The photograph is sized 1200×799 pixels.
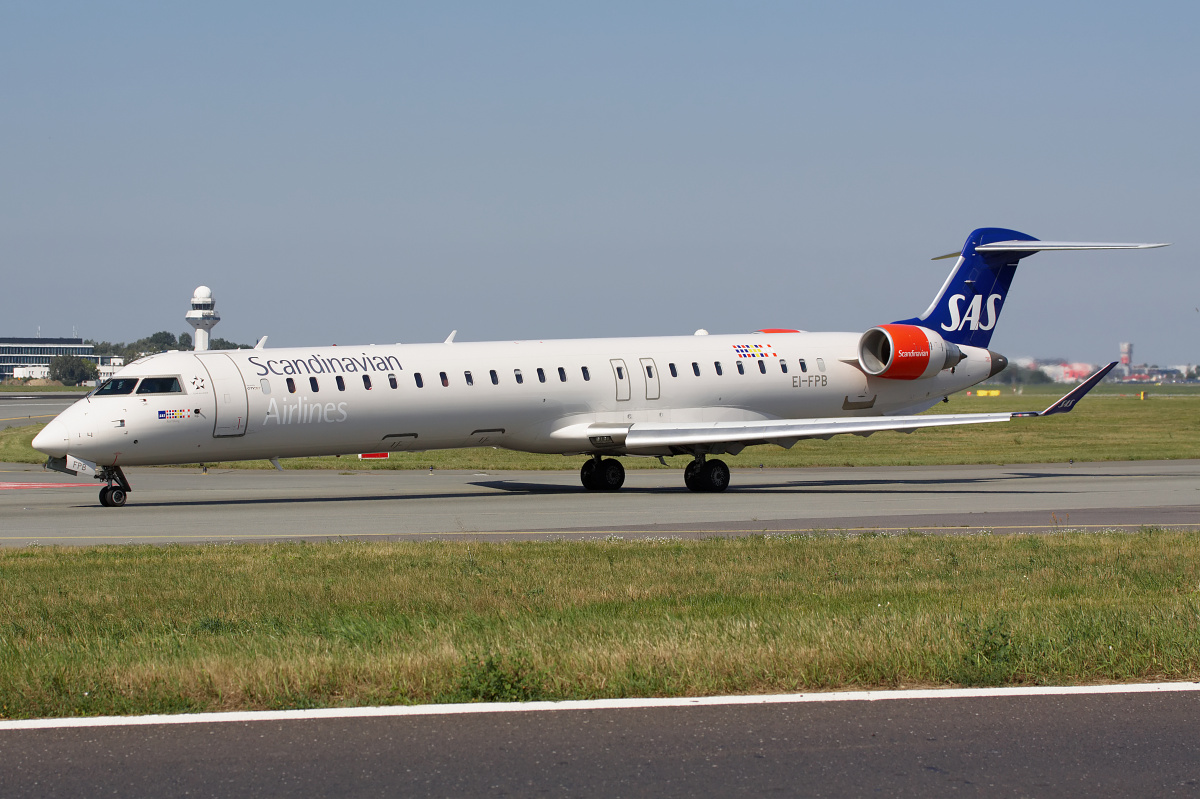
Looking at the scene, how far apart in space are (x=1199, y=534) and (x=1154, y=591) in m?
5.49

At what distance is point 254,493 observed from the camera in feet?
85.6

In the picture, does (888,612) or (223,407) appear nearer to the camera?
(888,612)

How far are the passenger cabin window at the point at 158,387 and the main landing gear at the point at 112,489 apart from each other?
5.61 ft

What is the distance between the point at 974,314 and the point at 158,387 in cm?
2013

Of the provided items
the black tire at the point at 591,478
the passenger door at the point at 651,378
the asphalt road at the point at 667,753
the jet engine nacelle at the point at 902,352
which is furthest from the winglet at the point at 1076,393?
the asphalt road at the point at 667,753

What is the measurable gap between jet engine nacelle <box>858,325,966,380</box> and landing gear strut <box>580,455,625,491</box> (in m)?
6.69

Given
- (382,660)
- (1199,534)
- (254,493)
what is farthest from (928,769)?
(254,493)

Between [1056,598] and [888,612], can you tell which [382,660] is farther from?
[1056,598]

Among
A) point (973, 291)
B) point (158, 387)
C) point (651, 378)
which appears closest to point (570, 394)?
point (651, 378)

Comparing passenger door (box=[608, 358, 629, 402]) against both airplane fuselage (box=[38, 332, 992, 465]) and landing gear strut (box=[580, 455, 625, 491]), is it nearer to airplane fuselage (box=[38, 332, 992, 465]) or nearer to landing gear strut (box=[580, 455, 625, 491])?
airplane fuselage (box=[38, 332, 992, 465])

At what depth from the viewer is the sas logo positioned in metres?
31.7

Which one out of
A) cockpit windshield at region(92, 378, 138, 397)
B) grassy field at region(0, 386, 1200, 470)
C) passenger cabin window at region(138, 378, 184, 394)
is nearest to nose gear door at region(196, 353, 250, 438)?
passenger cabin window at region(138, 378, 184, 394)

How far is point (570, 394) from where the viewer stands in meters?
26.1

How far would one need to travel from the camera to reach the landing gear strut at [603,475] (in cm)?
2719
